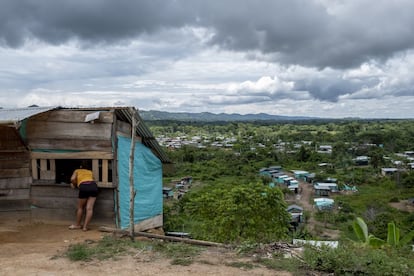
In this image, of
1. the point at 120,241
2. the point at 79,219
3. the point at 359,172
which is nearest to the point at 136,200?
the point at 79,219

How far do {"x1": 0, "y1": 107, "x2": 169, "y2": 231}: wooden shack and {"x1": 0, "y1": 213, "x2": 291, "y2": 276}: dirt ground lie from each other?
895mm

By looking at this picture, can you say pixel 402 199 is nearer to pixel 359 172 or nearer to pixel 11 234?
pixel 359 172

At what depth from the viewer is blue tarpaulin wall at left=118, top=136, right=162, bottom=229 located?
268 inches

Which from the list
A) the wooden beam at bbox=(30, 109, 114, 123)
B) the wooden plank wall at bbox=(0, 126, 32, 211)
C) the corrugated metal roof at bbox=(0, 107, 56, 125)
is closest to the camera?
the corrugated metal roof at bbox=(0, 107, 56, 125)

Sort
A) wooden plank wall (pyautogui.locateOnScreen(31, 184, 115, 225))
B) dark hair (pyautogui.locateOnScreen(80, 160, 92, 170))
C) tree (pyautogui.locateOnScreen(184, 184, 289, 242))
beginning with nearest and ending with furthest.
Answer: wooden plank wall (pyautogui.locateOnScreen(31, 184, 115, 225)) → dark hair (pyautogui.locateOnScreen(80, 160, 92, 170)) → tree (pyautogui.locateOnScreen(184, 184, 289, 242))

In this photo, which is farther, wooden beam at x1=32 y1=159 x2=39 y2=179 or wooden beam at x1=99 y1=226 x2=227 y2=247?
wooden beam at x1=32 y1=159 x2=39 y2=179

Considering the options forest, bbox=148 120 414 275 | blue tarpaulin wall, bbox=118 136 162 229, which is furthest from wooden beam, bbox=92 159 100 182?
forest, bbox=148 120 414 275

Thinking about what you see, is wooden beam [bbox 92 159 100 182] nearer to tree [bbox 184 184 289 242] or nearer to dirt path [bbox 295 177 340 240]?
tree [bbox 184 184 289 242]

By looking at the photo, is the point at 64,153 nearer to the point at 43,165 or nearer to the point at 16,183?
the point at 43,165

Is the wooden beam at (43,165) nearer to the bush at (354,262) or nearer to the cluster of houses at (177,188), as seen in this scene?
the bush at (354,262)

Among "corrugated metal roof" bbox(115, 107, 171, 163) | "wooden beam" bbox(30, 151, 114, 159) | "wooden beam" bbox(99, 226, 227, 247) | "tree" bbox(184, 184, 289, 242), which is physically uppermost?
"corrugated metal roof" bbox(115, 107, 171, 163)

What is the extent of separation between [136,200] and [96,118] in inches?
67.0

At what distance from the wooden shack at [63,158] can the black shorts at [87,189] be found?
0.83ft

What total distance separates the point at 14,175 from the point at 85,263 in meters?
3.08
